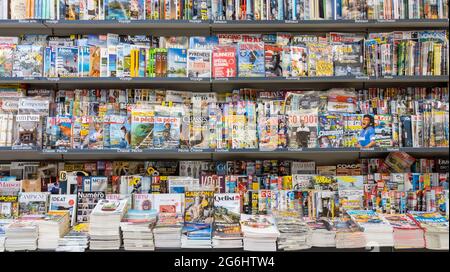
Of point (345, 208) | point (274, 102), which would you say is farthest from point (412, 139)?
point (274, 102)

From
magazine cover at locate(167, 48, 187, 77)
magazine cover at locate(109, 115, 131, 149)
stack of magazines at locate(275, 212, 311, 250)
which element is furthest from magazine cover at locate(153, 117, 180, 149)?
stack of magazines at locate(275, 212, 311, 250)

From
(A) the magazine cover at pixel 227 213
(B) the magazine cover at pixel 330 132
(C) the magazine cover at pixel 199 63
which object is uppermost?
(C) the magazine cover at pixel 199 63

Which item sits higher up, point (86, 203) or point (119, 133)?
point (119, 133)

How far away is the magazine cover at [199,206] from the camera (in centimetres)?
323

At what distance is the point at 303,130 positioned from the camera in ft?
11.1

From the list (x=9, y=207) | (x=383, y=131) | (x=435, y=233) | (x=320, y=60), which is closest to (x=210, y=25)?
(x=320, y=60)

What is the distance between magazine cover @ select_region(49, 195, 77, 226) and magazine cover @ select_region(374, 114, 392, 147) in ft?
7.37

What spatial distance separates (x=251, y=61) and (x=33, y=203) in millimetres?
1892

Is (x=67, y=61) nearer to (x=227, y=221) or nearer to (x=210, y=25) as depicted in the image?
(x=210, y=25)

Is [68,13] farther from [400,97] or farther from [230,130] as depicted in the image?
[400,97]

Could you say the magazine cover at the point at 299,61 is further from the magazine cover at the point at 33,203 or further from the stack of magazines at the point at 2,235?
the stack of magazines at the point at 2,235

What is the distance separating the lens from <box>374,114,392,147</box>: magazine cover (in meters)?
3.40

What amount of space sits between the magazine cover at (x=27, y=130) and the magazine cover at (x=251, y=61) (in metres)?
1.56

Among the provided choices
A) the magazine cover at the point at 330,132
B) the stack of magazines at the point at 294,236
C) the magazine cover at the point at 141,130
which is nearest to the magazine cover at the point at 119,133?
the magazine cover at the point at 141,130
